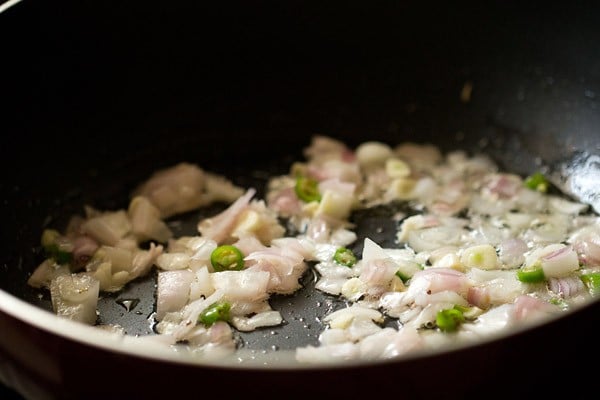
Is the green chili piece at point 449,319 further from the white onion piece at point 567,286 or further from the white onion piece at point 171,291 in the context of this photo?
the white onion piece at point 171,291

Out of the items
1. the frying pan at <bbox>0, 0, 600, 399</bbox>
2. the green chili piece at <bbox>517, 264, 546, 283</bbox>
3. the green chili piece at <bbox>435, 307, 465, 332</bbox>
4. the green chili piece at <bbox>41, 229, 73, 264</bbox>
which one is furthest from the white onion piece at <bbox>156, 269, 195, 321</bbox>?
the green chili piece at <bbox>517, 264, 546, 283</bbox>


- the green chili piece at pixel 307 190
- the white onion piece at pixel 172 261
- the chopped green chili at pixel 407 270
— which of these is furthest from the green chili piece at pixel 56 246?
the chopped green chili at pixel 407 270

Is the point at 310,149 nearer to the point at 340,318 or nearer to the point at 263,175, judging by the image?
the point at 263,175

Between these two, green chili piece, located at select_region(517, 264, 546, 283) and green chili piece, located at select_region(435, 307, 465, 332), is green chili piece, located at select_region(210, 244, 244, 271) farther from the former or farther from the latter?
green chili piece, located at select_region(517, 264, 546, 283)

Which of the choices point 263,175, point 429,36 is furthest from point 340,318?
point 429,36

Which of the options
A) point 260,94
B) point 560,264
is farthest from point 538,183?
point 260,94

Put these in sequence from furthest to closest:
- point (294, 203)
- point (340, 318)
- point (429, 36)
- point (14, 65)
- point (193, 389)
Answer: point (429, 36) < point (294, 203) < point (14, 65) < point (340, 318) < point (193, 389)
